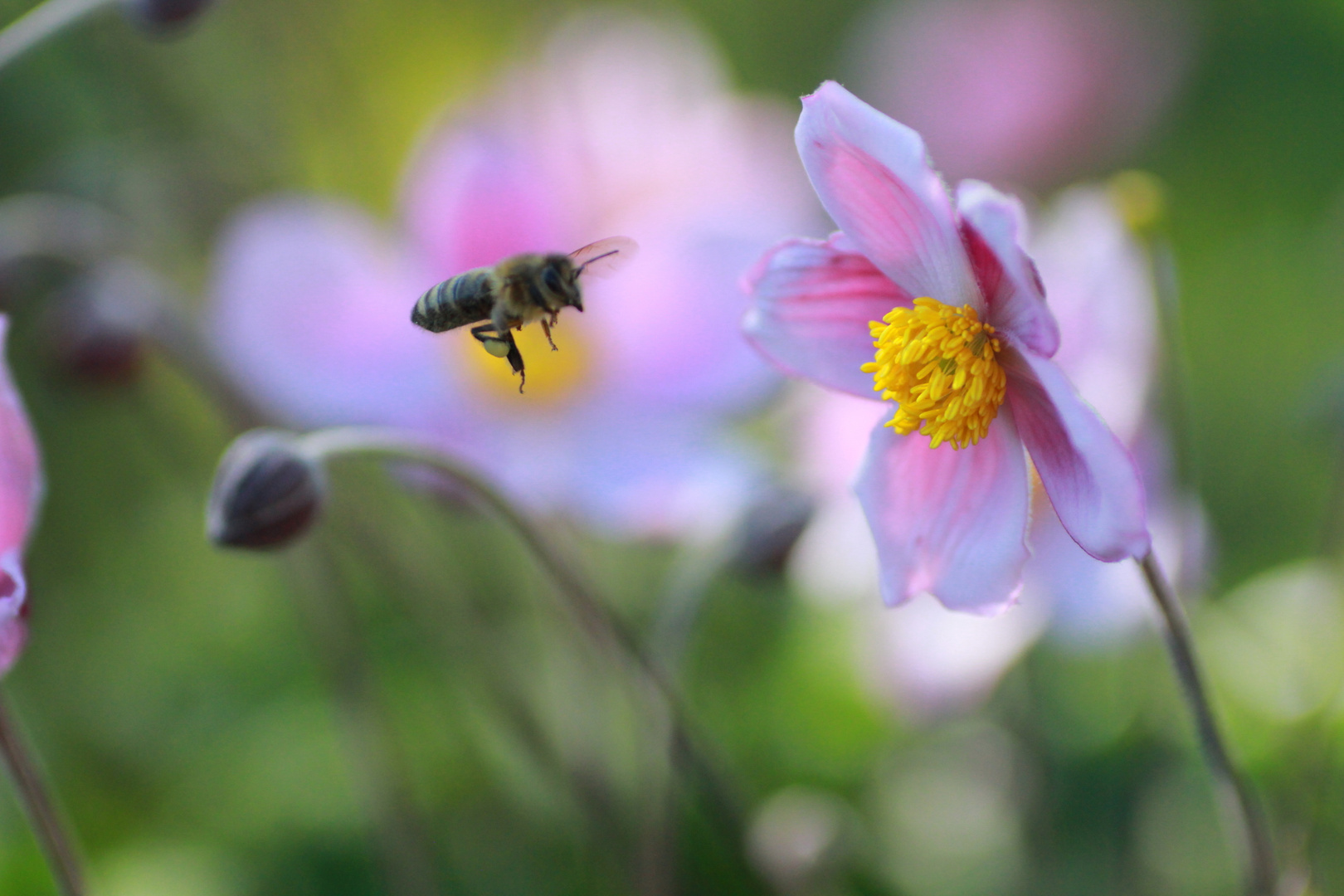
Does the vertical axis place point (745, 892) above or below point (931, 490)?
below

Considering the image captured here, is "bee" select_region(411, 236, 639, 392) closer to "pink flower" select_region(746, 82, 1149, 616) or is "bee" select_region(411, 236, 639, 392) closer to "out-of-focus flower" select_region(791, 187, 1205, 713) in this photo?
"pink flower" select_region(746, 82, 1149, 616)

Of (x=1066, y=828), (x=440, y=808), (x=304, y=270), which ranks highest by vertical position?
(x=304, y=270)

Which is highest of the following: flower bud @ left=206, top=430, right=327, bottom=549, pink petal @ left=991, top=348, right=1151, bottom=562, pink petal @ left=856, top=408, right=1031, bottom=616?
flower bud @ left=206, top=430, right=327, bottom=549

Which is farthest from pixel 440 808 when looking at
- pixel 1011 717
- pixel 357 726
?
pixel 1011 717

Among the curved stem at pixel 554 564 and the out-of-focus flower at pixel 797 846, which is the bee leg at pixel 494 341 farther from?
the out-of-focus flower at pixel 797 846

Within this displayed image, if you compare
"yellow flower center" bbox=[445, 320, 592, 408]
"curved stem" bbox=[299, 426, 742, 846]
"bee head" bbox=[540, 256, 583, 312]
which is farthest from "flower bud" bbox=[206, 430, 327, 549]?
"yellow flower center" bbox=[445, 320, 592, 408]

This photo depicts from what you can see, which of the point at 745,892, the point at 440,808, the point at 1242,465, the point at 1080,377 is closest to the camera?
the point at 1080,377

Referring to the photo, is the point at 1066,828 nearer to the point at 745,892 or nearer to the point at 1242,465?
the point at 745,892
